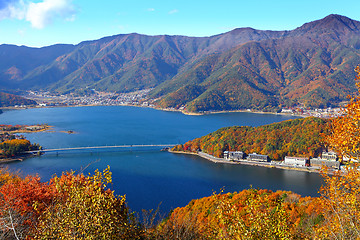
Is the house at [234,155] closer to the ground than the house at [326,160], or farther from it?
closer to the ground

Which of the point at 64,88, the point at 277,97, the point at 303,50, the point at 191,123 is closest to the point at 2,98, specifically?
the point at 64,88

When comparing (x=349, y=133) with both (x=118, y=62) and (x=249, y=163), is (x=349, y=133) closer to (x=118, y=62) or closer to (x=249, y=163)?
(x=249, y=163)

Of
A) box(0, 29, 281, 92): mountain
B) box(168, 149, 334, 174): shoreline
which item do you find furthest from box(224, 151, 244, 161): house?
box(0, 29, 281, 92): mountain

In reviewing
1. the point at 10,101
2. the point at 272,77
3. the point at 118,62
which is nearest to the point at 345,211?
the point at 10,101

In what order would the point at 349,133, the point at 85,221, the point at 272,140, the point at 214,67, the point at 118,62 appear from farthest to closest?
the point at 118,62 < the point at 214,67 < the point at 272,140 < the point at 349,133 < the point at 85,221

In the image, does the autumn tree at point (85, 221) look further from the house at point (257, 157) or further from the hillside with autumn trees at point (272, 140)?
the hillside with autumn trees at point (272, 140)

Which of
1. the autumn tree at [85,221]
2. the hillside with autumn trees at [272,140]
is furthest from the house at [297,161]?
the autumn tree at [85,221]
